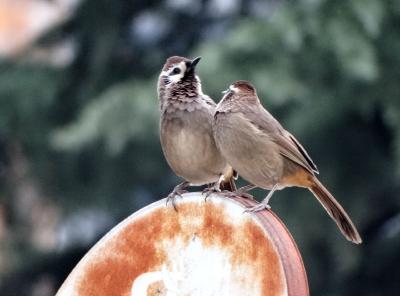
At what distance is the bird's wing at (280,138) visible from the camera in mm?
4016

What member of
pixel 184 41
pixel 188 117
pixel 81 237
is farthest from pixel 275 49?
pixel 188 117

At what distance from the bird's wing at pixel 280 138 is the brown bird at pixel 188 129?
140 mm

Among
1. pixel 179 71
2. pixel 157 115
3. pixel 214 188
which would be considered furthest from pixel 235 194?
pixel 157 115

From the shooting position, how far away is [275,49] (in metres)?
8.95

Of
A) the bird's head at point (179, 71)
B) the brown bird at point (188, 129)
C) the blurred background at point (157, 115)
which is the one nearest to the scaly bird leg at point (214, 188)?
the brown bird at point (188, 129)

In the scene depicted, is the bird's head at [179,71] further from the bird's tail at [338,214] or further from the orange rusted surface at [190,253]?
the orange rusted surface at [190,253]

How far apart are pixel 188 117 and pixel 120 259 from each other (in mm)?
1092

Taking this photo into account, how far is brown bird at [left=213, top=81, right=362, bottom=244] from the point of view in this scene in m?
3.87

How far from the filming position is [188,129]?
4059 millimetres

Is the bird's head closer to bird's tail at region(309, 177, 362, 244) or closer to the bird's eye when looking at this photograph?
the bird's eye

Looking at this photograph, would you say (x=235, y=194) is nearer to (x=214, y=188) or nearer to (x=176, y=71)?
(x=214, y=188)

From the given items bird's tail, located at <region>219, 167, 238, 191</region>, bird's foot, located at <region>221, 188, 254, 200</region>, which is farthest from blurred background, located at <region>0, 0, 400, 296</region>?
bird's foot, located at <region>221, 188, 254, 200</region>

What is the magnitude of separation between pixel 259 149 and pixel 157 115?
553 centimetres

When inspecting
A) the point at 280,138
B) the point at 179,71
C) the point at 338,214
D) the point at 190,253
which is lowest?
the point at 338,214
